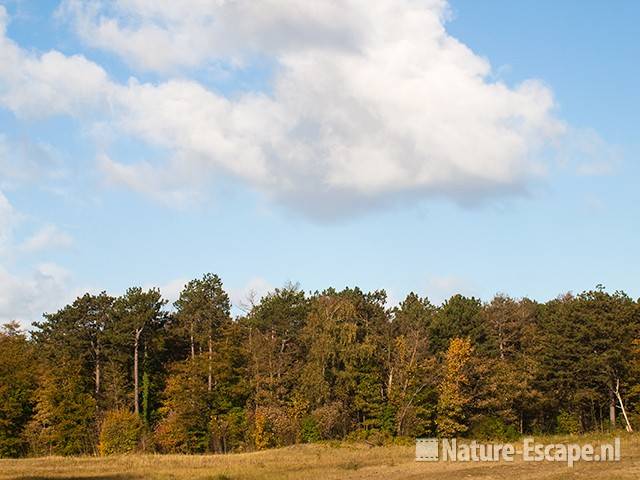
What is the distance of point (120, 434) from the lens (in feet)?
266

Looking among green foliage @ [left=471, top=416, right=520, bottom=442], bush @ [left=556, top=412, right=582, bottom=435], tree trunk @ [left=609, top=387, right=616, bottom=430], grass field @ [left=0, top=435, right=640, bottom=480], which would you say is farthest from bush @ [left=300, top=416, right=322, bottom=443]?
tree trunk @ [left=609, top=387, right=616, bottom=430]

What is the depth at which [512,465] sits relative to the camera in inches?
1688

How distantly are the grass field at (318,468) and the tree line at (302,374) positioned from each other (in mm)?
15655

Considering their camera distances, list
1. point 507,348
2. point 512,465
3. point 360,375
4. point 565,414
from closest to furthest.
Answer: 1. point 512,465
2. point 360,375
3. point 565,414
4. point 507,348

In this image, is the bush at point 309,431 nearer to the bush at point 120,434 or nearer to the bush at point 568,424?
the bush at point 120,434

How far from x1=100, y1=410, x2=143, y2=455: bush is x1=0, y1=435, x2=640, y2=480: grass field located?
52.7ft

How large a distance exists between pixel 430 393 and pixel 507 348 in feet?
57.5

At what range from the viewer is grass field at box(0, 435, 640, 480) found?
125ft

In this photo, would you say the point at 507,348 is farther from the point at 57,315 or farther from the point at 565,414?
the point at 57,315

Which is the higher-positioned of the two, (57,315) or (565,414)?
(57,315)

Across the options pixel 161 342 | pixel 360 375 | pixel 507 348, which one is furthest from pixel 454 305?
pixel 161 342

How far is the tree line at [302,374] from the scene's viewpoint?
8106 centimetres

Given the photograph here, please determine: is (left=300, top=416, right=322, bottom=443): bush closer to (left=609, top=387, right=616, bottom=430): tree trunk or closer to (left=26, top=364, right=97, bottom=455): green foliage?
(left=26, top=364, right=97, bottom=455): green foliage

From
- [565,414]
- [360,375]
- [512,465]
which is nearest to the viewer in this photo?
[512,465]
